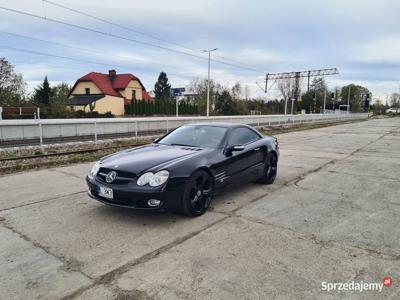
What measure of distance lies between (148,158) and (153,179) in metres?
0.59

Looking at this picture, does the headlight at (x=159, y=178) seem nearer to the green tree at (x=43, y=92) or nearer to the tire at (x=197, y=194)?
the tire at (x=197, y=194)

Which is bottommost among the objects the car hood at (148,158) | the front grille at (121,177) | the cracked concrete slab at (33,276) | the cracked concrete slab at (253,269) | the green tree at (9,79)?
the cracked concrete slab at (33,276)

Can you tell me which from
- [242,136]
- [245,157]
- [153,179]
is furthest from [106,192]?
[242,136]

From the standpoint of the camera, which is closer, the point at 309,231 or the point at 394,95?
the point at 309,231

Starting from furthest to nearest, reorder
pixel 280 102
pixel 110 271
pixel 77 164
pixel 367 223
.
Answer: pixel 280 102 < pixel 77 164 < pixel 367 223 < pixel 110 271

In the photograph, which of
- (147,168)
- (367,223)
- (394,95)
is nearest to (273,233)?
(367,223)

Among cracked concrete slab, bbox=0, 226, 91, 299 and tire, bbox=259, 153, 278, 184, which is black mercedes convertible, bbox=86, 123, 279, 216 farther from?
cracked concrete slab, bbox=0, 226, 91, 299

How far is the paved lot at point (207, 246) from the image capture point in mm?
2832

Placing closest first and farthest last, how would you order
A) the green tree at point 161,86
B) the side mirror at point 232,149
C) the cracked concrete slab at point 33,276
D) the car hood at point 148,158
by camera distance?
the cracked concrete slab at point 33,276 < the car hood at point 148,158 < the side mirror at point 232,149 < the green tree at point 161,86

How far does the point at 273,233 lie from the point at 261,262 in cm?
83

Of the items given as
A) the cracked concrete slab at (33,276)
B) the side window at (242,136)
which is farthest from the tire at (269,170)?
the cracked concrete slab at (33,276)

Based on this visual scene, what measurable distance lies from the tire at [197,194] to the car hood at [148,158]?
36 cm

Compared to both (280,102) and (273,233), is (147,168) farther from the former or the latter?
A: (280,102)

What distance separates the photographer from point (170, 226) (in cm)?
425
